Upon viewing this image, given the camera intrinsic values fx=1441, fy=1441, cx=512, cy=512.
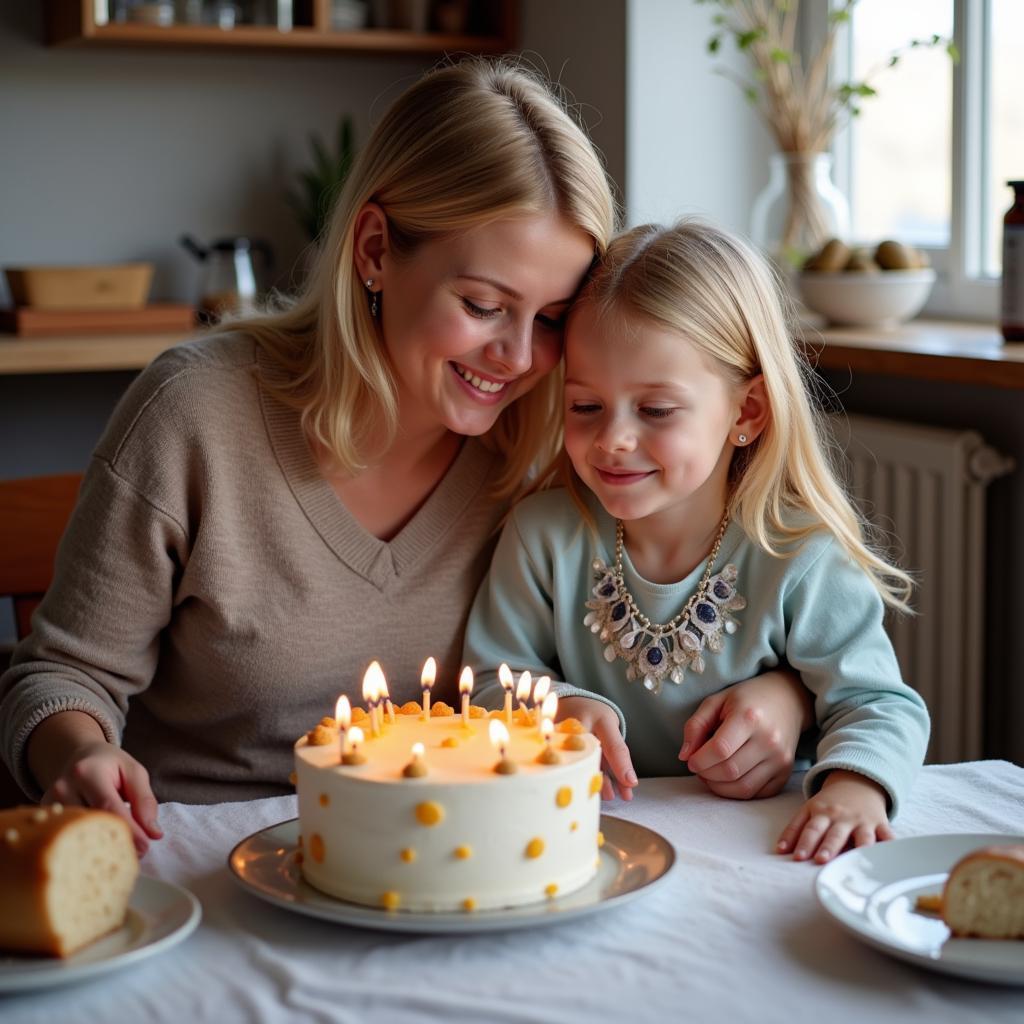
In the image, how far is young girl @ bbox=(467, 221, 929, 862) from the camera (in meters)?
1.25

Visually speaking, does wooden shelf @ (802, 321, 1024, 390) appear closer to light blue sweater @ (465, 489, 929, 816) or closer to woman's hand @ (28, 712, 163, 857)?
light blue sweater @ (465, 489, 929, 816)

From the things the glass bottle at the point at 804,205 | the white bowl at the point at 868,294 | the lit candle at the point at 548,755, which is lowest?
the lit candle at the point at 548,755

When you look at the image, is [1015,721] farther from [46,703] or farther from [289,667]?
[46,703]

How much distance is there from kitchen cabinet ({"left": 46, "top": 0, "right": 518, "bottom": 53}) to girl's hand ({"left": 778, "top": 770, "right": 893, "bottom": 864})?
215cm

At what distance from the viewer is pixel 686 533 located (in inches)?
52.7

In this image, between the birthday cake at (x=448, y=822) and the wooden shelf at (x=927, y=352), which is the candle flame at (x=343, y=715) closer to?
the birthday cake at (x=448, y=822)

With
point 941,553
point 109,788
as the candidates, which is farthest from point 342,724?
point 941,553

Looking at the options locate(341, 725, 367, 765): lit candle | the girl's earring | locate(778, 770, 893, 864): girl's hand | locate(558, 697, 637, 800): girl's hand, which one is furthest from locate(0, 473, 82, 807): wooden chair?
locate(778, 770, 893, 864): girl's hand

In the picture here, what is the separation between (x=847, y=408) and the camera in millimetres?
2361

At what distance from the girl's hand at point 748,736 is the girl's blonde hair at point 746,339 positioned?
13 cm

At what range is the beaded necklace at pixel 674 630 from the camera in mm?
1268

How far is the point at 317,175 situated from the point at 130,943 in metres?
2.51

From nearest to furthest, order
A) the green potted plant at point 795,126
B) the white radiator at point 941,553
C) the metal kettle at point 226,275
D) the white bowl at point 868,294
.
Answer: the white radiator at point 941,553 → the white bowl at point 868,294 → the green potted plant at point 795,126 → the metal kettle at point 226,275

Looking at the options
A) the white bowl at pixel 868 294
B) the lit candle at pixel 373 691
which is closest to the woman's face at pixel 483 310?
the lit candle at pixel 373 691
